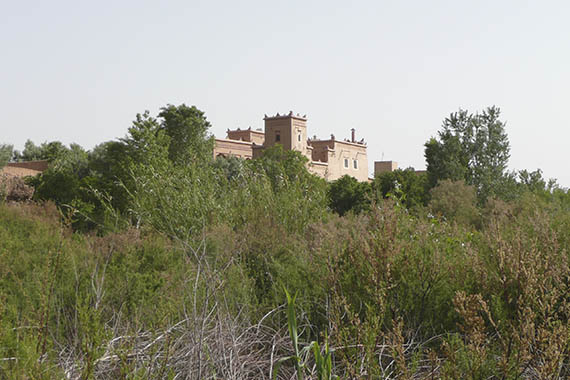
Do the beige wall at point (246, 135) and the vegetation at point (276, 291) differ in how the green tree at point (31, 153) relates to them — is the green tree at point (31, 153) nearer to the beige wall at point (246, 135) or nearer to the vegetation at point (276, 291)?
the beige wall at point (246, 135)

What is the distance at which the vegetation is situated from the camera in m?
2.90

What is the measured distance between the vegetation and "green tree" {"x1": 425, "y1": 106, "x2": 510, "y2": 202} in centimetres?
→ 2146

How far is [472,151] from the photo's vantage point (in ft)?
104

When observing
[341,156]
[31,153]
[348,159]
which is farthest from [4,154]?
[348,159]

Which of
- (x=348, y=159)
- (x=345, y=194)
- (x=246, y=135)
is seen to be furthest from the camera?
(x=348, y=159)

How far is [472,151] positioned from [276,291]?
29.1 meters

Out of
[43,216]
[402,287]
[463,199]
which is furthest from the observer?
[463,199]

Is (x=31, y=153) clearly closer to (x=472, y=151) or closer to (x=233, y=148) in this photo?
(x=233, y=148)

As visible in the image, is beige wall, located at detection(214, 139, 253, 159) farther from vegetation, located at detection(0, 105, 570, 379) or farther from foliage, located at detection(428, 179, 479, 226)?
vegetation, located at detection(0, 105, 570, 379)

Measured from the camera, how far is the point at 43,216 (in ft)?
27.6

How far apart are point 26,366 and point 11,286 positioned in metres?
2.84

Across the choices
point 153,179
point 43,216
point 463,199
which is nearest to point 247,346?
point 43,216

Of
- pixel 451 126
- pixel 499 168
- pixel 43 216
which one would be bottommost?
pixel 43 216

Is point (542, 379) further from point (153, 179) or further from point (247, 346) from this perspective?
point (153, 179)
